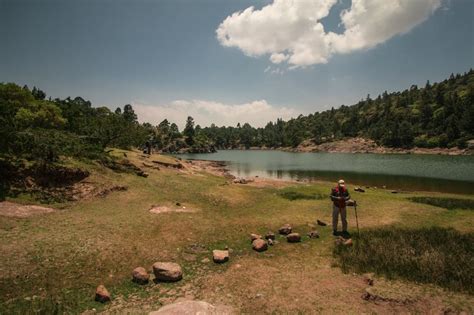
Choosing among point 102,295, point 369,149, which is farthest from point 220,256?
point 369,149

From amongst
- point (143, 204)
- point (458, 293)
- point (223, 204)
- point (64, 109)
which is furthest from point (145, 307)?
point (64, 109)

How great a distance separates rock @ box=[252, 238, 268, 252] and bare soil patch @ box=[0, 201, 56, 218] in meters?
15.3

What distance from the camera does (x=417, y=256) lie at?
45.8 ft

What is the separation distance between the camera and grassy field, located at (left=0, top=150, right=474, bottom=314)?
10367 millimetres

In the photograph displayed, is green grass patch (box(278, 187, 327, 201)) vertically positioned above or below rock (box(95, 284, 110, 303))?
above

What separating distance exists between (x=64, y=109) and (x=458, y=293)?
9093cm

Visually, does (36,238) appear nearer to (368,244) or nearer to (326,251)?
(326,251)

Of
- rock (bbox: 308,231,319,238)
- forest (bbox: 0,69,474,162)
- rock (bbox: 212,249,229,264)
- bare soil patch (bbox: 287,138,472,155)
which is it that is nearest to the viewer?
rock (bbox: 212,249,229,264)

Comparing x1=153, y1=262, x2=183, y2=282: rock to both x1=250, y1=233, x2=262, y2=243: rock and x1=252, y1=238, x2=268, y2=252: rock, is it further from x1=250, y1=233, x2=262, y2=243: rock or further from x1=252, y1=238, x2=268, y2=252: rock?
x1=250, y1=233, x2=262, y2=243: rock

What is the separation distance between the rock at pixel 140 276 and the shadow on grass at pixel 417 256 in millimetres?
9280

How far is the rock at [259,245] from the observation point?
51.6 feet

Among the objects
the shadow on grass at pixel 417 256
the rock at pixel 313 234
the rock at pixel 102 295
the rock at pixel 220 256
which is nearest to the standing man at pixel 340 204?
the rock at pixel 313 234

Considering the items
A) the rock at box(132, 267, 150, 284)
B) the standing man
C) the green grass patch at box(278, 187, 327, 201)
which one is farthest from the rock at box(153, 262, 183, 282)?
the green grass patch at box(278, 187, 327, 201)

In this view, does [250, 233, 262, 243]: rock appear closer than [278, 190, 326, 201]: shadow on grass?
Yes
